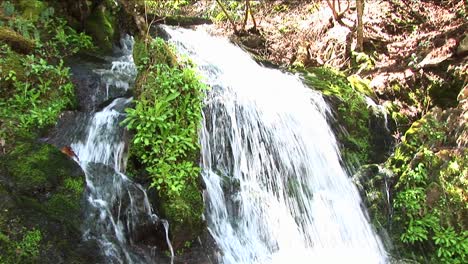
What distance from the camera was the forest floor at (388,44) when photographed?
926 cm

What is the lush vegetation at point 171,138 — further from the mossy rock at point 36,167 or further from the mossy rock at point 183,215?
the mossy rock at point 36,167

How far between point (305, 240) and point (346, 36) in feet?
22.2

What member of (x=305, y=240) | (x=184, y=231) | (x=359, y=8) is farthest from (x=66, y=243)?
(x=359, y=8)

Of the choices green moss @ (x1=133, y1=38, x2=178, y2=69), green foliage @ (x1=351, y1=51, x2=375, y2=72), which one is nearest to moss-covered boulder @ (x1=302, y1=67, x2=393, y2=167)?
green foliage @ (x1=351, y1=51, x2=375, y2=72)

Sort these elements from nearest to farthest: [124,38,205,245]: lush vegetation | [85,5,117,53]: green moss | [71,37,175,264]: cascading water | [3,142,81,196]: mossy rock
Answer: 1. [3,142,81,196]: mossy rock
2. [71,37,175,264]: cascading water
3. [124,38,205,245]: lush vegetation
4. [85,5,117,53]: green moss

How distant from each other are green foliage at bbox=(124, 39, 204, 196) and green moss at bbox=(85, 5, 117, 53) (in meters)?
3.55

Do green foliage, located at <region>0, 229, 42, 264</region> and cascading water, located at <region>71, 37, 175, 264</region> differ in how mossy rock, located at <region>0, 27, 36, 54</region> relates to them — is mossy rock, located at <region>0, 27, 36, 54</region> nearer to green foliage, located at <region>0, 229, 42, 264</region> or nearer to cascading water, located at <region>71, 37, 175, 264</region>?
cascading water, located at <region>71, 37, 175, 264</region>

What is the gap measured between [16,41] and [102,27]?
2.51m

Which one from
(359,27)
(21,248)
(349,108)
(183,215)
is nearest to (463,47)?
(359,27)

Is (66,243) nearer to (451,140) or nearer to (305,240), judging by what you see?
(305,240)

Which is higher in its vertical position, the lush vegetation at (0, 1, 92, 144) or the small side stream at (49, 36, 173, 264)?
the lush vegetation at (0, 1, 92, 144)

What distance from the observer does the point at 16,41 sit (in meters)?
7.00

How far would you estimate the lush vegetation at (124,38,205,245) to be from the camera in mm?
5273

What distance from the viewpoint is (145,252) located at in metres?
5.04
